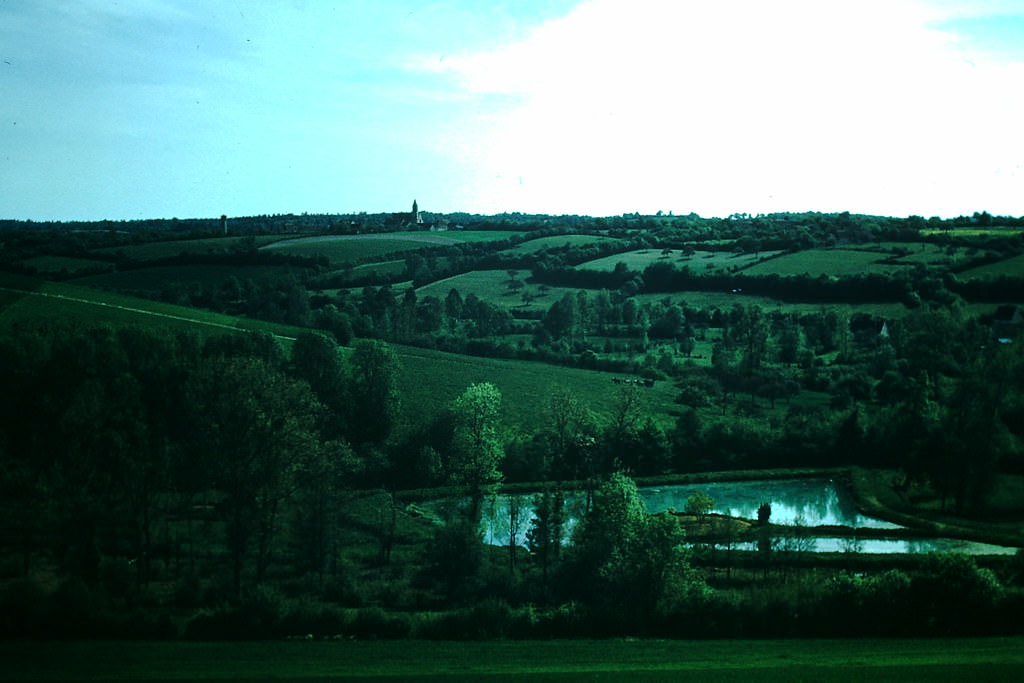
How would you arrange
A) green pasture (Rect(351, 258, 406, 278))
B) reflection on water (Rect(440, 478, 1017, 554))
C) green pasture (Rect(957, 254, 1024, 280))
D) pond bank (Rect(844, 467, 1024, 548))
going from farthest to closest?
green pasture (Rect(351, 258, 406, 278)) → green pasture (Rect(957, 254, 1024, 280)) → pond bank (Rect(844, 467, 1024, 548)) → reflection on water (Rect(440, 478, 1017, 554))

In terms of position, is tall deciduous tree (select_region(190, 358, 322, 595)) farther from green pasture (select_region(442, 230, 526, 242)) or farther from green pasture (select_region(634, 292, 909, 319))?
green pasture (select_region(442, 230, 526, 242))

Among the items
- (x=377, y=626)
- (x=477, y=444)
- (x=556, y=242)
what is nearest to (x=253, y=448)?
(x=377, y=626)

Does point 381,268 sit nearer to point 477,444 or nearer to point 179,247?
point 179,247

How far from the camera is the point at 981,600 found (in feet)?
62.2

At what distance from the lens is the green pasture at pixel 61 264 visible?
46969 millimetres

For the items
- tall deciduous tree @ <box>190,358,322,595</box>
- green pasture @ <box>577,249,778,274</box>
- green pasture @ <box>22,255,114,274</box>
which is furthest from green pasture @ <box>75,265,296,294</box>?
green pasture @ <box>577,249,778,274</box>

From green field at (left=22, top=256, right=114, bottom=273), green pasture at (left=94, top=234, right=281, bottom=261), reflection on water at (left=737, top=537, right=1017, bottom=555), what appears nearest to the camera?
reflection on water at (left=737, top=537, right=1017, bottom=555)

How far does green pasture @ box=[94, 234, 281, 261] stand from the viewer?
2336 inches

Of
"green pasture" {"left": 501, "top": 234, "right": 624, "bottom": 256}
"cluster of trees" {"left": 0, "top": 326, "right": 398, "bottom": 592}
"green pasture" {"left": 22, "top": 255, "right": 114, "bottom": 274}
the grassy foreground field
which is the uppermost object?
"green pasture" {"left": 501, "top": 234, "right": 624, "bottom": 256}

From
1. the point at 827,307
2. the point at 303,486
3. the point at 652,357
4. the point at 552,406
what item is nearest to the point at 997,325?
the point at 827,307

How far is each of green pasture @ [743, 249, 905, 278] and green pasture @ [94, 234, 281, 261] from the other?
3825 cm

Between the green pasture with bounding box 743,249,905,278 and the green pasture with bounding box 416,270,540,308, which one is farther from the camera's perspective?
the green pasture with bounding box 416,270,540,308

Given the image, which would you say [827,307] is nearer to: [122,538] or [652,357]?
[652,357]

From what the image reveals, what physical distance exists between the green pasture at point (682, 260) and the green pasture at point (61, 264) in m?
38.9
